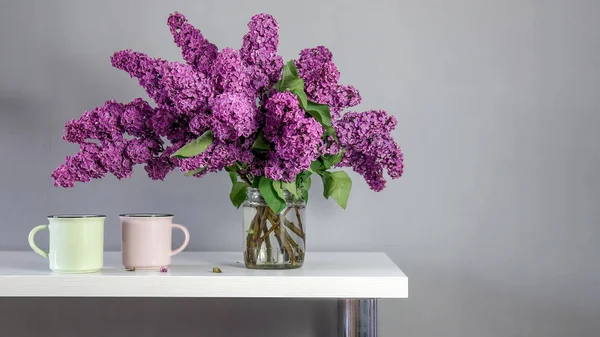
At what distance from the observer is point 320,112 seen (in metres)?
1.12

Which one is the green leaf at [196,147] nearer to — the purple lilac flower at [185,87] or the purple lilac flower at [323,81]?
the purple lilac flower at [185,87]

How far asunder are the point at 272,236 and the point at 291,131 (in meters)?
0.24

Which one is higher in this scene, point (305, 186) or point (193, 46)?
point (193, 46)

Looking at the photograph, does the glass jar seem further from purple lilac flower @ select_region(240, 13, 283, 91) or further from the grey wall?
the grey wall

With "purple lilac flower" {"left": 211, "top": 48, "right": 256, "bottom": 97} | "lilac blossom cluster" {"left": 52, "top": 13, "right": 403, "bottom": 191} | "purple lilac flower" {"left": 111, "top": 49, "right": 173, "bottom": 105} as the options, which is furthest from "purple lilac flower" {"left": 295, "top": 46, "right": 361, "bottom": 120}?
"purple lilac flower" {"left": 111, "top": 49, "right": 173, "bottom": 105}

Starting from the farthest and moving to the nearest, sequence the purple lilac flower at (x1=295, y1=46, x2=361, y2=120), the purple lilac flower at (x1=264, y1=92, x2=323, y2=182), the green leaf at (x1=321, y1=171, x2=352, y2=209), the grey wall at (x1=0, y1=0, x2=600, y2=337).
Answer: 1. the grey wall at (x1=0, y1=0, x2=600, y2=337)
2. the green leaf at (x1=321, y1=171, x2=352, y2=209)
3. the purple lilac flower at (x1=295, y1=46, x2=361, y2=120)
4. the purple lilac flower at (x1=264, y1=92, x2=323, y2=182)

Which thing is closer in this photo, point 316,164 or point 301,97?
point 301,97

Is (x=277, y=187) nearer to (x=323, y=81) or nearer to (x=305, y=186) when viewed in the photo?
(x=305, y=186)

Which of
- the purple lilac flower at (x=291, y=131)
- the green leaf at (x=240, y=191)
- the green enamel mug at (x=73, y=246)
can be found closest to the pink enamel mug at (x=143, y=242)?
the green enamel mug at (x=73, y=246)

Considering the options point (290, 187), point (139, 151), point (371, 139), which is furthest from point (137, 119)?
point (371, 139)

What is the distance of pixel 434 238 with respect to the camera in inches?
60.7

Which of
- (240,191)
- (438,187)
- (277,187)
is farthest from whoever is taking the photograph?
(438,187)

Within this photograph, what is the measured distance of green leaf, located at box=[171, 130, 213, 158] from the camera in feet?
3.47

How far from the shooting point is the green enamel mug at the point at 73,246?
3.76 feet
